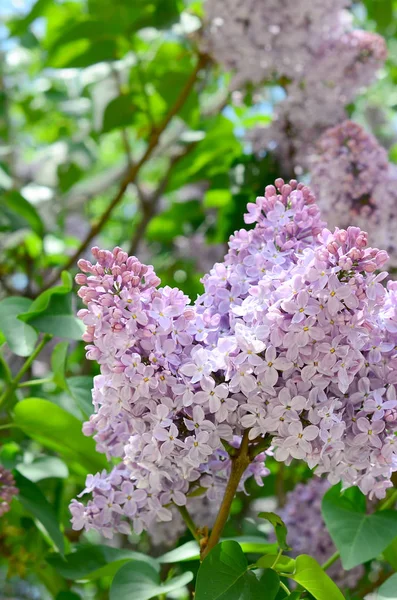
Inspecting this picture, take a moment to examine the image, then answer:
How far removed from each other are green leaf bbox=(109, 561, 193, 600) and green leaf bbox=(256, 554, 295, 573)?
0.39 ft

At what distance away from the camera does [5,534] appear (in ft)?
5.17

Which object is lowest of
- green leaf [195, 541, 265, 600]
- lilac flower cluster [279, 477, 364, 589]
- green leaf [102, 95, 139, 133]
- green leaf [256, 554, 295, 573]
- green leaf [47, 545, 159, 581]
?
lilac flower cluster [279, 477, 364, 589]

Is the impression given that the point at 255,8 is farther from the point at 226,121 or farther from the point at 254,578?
the point at 254,578

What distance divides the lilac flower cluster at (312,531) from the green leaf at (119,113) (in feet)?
3.50

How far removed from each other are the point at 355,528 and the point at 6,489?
46 cm

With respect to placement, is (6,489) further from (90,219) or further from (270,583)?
(90,219)

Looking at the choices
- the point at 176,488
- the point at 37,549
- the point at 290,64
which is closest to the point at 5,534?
Answer: the point at 37,549

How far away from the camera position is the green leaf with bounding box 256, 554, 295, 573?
2.92 feet

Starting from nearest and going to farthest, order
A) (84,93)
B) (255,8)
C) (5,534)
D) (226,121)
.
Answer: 1. (5,534)
2. (255,8)
3. (226,121)
4. (84,93)

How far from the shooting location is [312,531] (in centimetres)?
141

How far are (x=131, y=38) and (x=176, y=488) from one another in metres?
1.49

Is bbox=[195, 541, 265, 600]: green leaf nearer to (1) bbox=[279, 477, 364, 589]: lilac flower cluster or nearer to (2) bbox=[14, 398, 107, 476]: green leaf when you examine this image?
(2) bbox=[14, 398, 107, 476]: green leaf

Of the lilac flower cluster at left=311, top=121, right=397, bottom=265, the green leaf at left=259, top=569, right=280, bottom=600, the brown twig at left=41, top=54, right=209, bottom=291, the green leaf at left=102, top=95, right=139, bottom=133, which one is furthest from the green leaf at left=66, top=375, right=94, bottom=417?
the green leaf at left=102, top=95, right=139, bottom=133

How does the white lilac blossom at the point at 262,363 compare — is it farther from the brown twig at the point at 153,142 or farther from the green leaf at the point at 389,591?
the brown twig at the point at 153,142
